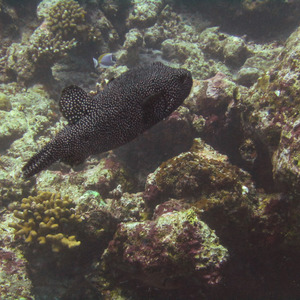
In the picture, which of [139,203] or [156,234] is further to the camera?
[139,203]

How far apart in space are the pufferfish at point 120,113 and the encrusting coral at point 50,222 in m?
2.97

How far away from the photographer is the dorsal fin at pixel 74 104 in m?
2.29

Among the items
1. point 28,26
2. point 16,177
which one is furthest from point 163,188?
point 28,26

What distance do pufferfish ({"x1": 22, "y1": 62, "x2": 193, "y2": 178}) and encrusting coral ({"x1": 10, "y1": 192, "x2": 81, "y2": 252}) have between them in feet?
9.73

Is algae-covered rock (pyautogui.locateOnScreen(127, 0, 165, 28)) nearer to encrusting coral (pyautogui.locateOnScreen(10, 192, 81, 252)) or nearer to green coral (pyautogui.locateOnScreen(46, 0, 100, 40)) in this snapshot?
green coral (pyautogui.locateOnScreen(46, 0, 100, 40))

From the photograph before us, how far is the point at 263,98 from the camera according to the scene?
16.0ft

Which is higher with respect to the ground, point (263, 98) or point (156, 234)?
point (263, 98)

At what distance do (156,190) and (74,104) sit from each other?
3.07 meters

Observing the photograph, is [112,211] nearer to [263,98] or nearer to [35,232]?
[35,232]

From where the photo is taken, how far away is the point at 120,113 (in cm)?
218

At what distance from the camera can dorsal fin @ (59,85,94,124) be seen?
229cm

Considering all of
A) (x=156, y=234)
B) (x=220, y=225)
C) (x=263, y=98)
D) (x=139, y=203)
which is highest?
(x=263, y=98)

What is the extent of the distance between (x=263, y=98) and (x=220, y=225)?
2.87 m

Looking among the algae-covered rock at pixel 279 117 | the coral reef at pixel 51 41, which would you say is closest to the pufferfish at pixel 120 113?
the algae-covered rock at pixel 279 117
